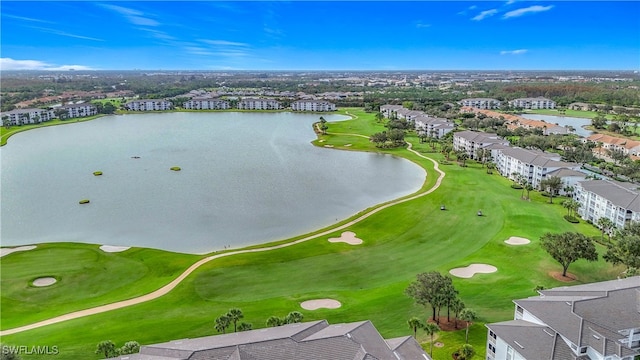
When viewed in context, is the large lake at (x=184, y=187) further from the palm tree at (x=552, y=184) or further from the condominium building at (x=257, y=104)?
the condominium building at (x=257, y=104)

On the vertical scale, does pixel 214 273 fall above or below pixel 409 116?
below

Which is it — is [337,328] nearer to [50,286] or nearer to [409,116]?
[50,286]

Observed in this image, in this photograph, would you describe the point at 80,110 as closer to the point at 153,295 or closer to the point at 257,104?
the point at 257,104

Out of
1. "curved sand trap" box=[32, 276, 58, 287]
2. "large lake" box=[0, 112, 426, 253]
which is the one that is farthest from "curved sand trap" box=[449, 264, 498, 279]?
"curved sand trap" box=[32, 276, 58, 287]

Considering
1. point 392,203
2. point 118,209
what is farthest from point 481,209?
point 118,209

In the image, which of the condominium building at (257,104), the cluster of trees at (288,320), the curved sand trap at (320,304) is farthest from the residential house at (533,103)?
the cluster of trees at (288,320)
